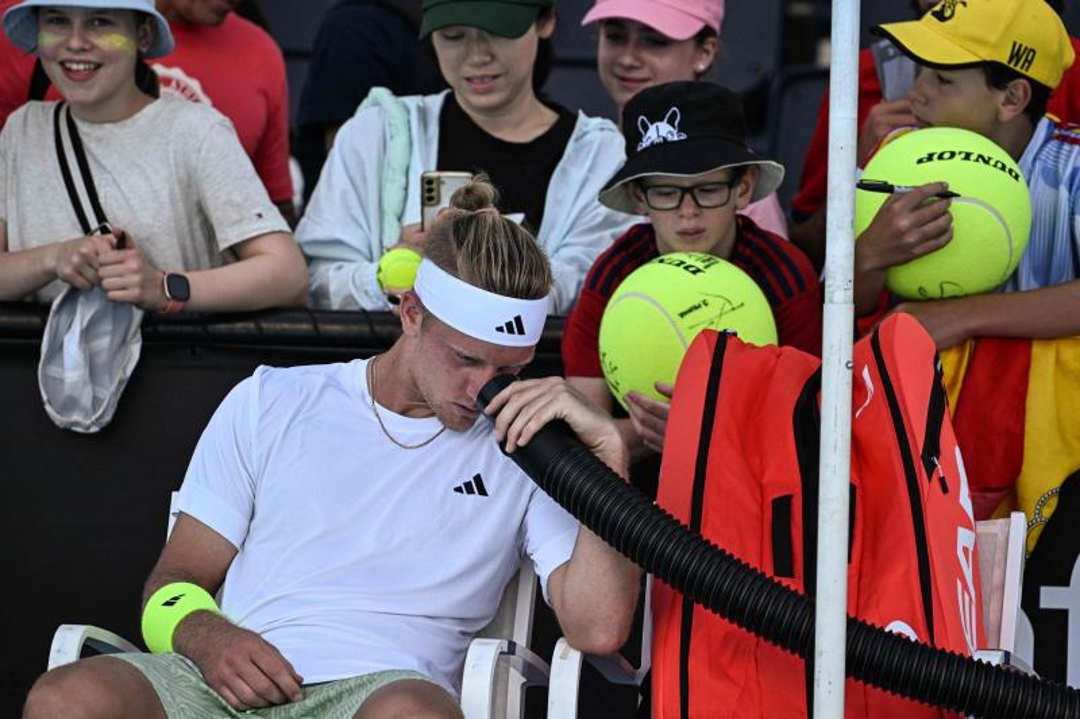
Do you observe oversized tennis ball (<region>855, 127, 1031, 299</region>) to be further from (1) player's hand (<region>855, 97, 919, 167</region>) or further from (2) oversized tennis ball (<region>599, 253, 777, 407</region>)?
(1) player's hand (<region>855, 97, 919, 167</region>)

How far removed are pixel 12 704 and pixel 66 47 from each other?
1500 millimetres

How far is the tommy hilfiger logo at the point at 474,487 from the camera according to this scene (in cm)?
361

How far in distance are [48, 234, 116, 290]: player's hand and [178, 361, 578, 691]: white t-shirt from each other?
0.64m

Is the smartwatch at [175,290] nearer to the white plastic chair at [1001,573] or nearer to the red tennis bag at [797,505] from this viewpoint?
the red tennis bag at [797,505]

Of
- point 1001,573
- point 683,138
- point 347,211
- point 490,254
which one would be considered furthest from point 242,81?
point 1001,573

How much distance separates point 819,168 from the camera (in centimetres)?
484

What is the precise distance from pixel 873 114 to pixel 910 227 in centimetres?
78

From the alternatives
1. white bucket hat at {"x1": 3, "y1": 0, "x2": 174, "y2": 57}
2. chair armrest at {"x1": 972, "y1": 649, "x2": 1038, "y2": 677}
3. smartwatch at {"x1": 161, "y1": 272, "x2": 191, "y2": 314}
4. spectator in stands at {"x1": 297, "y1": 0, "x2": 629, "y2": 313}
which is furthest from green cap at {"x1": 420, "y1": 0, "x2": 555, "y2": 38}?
chair armrest at {"x1": 972, "y1": 649, "x2": 1038, "y2": 677}

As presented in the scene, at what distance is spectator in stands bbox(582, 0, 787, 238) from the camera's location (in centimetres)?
488

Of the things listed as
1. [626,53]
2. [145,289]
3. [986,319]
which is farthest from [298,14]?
[986,319]

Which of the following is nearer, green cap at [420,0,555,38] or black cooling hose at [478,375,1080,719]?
black cooling hose at [478,375,1080,719]

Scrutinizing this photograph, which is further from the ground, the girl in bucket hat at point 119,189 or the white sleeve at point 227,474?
the girl in bucket hat at point 119,189

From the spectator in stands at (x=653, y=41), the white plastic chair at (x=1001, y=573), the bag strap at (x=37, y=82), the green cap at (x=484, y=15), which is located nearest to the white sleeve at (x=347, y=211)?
the green cap at (x=484, y=15)

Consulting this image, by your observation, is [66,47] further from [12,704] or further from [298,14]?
[298,14]
